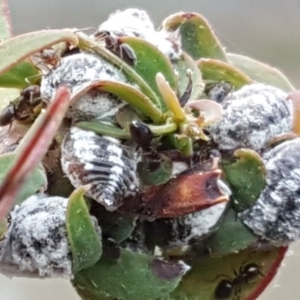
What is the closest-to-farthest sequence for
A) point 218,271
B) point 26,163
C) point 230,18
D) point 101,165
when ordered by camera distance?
point 26,163 < point 101,165 < point 218,271 < point 230,18

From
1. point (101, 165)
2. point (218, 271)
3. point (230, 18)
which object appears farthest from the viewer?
point (230, 18)

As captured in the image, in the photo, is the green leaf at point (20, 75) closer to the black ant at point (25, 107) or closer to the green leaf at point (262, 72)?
the black ant at point (25, 107)

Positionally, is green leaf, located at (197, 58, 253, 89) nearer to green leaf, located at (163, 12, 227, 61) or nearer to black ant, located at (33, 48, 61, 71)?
green leaf, located at (163, 12, 227, 61)

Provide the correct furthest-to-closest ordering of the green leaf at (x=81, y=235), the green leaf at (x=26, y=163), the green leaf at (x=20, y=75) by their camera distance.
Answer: the green leaf at (x=20, y=75) → the green leaf at (x=81, y=235) → the green leaf at (x=26, y=163)

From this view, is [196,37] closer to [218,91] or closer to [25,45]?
[218,91]

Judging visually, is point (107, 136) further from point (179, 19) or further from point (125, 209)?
point (179, 19)

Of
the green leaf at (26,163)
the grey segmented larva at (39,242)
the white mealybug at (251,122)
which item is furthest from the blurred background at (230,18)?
the green leaf at (26,163)

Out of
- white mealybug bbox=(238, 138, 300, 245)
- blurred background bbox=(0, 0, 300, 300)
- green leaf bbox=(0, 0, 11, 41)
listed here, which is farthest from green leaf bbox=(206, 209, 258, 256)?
blurred background bbox=(0, 0, 300, 300)

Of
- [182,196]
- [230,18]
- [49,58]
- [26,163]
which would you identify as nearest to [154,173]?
[182,196]
